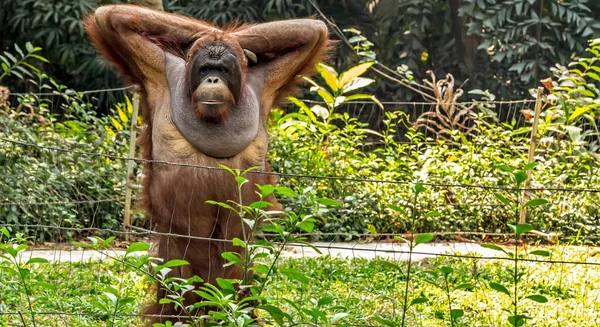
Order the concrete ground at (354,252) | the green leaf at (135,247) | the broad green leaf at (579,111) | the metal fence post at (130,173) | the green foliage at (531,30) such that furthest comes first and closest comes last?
the green foliage at (531,30)
the broad green leaf at (579,111)
the metal fence post at (130,173)
the concrete ground at (354,252)
the green leaf at (135,247)

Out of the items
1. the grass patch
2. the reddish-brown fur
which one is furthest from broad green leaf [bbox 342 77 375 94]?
the reddish-brown fur

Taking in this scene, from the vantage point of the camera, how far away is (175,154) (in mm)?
3992

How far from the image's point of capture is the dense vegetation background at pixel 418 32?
398 inches

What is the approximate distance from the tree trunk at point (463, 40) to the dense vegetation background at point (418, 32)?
1cm

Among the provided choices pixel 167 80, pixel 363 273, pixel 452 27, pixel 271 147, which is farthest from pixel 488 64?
pixel 167 80

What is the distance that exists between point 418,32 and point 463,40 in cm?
68

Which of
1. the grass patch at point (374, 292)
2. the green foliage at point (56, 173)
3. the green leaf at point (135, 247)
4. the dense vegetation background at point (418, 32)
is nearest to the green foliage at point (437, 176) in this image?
the grass patch at point (374, 292)

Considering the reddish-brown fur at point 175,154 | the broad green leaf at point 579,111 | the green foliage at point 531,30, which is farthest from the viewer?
the green foliage at point 531,30

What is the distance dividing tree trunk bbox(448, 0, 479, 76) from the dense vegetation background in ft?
0.04

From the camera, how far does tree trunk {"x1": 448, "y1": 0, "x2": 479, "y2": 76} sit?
11211 millimetres

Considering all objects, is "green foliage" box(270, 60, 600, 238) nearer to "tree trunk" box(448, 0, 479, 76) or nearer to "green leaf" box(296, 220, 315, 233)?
"green leaf" box(296, 220, 315, 233)

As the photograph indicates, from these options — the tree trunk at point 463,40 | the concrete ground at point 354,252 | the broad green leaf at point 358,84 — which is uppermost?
the tree trunk at point 463,40

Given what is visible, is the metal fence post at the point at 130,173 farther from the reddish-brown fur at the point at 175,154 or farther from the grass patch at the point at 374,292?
the reddish-brown fur at the point at 175,154

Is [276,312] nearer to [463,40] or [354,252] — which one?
[354,252]
